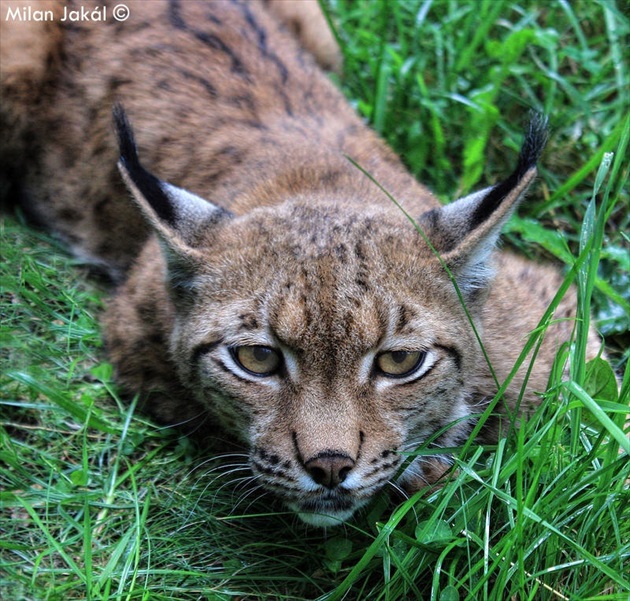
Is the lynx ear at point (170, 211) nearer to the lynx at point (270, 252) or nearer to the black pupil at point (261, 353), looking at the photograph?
the lynx at point (270, 252)

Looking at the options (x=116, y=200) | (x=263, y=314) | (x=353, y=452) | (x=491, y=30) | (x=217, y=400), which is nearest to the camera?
(x=353, y=452)

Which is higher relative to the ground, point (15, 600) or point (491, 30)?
point (491, 30)

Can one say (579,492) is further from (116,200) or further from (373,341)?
(116,200)

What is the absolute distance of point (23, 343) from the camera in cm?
441

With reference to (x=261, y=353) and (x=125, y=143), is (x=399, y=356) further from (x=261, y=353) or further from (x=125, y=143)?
(x=125, y=143)

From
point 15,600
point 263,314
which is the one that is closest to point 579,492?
point 263,314

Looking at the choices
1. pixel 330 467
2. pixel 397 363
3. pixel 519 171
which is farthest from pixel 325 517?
pixel 519 171

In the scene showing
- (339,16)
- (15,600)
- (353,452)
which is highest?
(339,16)

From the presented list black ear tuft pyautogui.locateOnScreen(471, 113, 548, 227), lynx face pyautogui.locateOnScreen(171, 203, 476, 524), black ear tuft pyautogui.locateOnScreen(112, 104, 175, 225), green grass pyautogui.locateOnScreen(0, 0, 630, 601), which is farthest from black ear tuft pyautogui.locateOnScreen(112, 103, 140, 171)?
black ear tuft pyautogui.locateOnScreen(471, 113, 548, 227)

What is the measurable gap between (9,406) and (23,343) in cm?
31

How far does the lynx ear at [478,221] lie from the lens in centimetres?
357

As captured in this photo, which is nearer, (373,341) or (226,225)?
(373,341)

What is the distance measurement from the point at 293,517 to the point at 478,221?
1511 mm

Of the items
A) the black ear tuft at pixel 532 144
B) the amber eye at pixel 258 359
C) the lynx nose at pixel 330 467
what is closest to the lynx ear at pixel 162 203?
the amber eye at pixel 258 359
